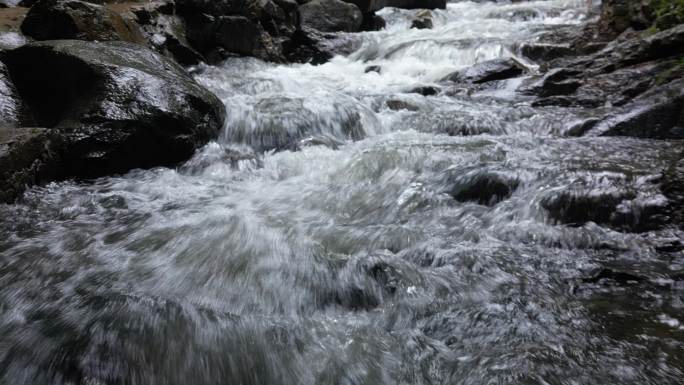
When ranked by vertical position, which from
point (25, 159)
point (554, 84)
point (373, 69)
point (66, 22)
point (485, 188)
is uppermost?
point (66, 22)

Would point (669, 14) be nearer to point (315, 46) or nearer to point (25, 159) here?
point (315, 46)

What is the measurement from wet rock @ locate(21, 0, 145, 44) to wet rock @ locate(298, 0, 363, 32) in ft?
24.1

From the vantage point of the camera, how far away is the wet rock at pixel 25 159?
3.84 meters

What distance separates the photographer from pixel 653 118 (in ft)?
17.0

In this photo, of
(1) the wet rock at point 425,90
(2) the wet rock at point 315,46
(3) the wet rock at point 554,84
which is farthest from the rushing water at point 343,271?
(2) the wet rock at point 315,46

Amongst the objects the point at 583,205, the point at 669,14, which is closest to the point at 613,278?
the point at 583,205

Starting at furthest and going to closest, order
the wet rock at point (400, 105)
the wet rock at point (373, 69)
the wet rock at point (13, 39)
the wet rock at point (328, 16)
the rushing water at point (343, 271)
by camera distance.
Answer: the wet rock at point (328, 16) < the wet rock at point (373, 69) < the wet rock at point (400, 105) < the wet rock at point (13, 39) < the rushing water at point (343, 271)

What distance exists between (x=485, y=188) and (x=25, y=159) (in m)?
4.19

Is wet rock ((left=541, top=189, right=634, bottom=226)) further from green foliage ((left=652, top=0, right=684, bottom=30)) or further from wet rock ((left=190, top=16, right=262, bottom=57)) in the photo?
wet rock ((left=190, top=16, right=262, bottom=57))

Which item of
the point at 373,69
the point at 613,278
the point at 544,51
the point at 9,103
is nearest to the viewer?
the point at 613,278

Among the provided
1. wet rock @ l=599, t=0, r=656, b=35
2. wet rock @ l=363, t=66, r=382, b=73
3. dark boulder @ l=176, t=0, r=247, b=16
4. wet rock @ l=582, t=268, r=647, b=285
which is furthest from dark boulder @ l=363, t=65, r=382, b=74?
wet rock @ l=582, t=268, r=647, b=285

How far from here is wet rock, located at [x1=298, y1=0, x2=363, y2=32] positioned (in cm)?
1387

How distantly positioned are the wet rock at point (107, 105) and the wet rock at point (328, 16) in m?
9.13

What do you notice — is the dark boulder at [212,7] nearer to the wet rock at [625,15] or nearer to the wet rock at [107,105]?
the wet rock at [107,105]
